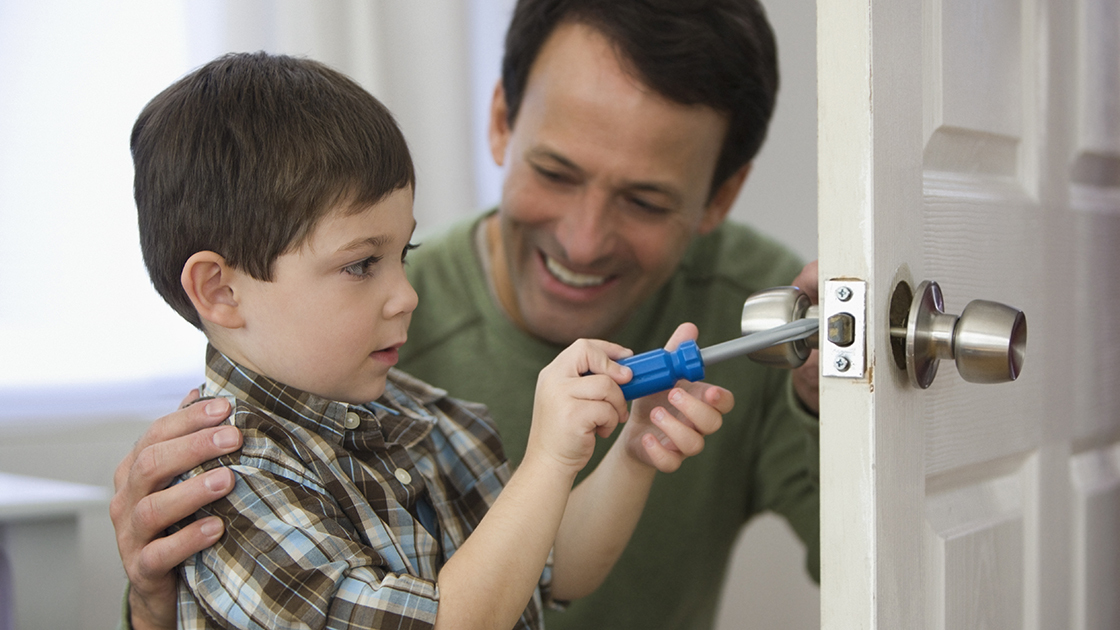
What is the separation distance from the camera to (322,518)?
63 cm

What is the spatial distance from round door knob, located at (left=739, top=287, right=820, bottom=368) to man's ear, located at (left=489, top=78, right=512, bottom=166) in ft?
2.34

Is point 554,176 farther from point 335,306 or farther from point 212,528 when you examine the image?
point 212,528

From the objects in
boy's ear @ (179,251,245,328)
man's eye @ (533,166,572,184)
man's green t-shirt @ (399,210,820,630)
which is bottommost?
man's green t-shirt @ (399,210,820,630)

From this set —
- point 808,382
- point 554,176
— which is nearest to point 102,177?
point 554,176

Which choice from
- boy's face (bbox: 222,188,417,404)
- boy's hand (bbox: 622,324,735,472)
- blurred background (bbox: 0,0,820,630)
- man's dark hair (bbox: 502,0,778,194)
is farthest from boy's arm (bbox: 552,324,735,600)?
blurred background (bbox: 0,0,820,630)

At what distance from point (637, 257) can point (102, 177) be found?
1085 millimetres

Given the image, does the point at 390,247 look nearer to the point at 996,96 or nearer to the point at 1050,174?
the point at 996,96

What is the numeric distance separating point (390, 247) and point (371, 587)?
26 centimetres

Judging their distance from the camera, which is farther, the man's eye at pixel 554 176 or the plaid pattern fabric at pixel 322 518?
the man's eye at pixel 554 176

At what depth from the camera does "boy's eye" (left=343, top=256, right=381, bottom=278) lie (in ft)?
2.25

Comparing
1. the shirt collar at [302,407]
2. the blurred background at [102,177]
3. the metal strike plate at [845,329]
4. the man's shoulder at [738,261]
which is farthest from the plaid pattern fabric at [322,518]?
the blurred background at [102,177]

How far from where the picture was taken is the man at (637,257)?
1069mm

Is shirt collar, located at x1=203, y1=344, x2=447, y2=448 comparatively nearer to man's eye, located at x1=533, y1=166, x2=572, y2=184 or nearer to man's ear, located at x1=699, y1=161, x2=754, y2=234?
man's eye, located at x1=533, y1=166, x2=572, y2=184

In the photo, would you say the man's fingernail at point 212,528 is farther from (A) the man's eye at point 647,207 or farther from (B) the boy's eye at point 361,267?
(A) the man's eye at point 647,207
